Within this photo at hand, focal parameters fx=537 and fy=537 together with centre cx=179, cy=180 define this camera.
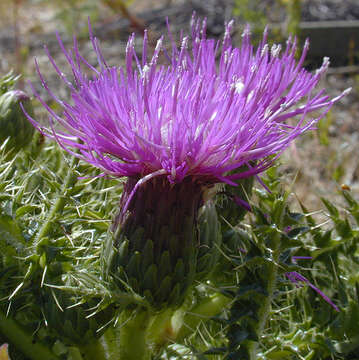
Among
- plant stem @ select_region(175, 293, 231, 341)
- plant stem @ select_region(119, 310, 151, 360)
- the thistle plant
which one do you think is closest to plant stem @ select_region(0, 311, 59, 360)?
the thistle plant

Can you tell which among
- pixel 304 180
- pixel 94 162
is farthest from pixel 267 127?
pixel 304 180

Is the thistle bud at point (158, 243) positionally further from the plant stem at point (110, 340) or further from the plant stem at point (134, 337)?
the plant stem at point (110, 340)

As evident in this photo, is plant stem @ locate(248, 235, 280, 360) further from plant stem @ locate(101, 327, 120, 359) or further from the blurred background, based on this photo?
the blurred background

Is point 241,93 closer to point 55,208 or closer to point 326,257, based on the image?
point 55,208

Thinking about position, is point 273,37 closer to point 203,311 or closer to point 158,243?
point 203,311

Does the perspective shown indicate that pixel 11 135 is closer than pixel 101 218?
No
